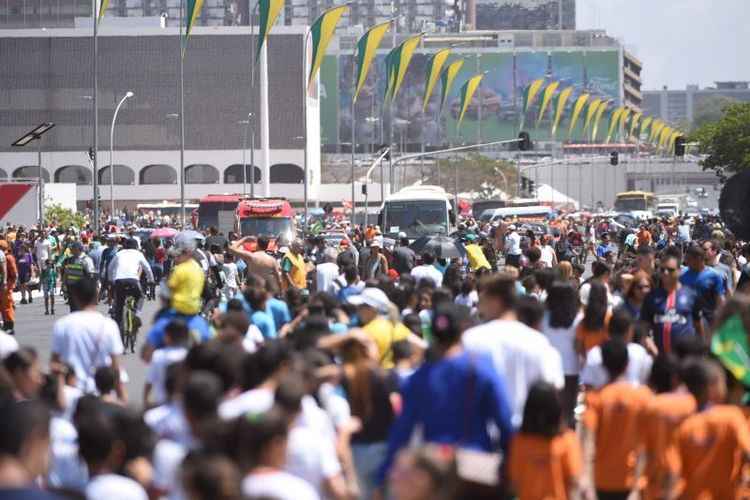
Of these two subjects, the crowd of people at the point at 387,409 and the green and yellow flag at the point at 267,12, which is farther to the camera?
the green and yellow flag at the point at 267,12

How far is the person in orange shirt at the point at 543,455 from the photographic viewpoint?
8.64 metres

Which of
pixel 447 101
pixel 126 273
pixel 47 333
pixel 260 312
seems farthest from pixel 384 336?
pixel 447 101

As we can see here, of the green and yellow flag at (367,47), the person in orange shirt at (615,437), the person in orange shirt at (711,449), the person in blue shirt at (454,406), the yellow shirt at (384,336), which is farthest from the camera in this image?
the green and yellow flag at (367,47)

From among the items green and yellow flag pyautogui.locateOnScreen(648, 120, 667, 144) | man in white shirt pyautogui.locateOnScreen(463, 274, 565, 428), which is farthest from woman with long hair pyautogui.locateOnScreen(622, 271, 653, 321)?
green and yellow flag pyautogui.locateOnScreen(648, 120, 667, 144)

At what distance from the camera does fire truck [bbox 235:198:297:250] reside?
152 feet

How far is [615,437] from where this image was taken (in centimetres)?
981

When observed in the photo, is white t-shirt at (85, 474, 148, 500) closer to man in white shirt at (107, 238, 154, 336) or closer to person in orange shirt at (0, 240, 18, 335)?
man in white shirt at (107, 238, 154, 336)

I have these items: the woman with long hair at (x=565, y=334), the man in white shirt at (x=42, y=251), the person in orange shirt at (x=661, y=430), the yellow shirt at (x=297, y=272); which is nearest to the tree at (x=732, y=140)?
the man in white shirt at (x=42, y=251)

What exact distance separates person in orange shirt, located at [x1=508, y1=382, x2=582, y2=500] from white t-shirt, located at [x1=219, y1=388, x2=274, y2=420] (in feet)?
3.80

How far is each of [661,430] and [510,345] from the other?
872 millimetres

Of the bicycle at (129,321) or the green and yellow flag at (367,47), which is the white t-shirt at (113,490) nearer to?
the bicycle at (129,321)

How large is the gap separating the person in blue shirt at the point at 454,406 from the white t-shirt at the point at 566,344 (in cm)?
436

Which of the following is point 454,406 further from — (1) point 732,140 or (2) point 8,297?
(1) point 732,140

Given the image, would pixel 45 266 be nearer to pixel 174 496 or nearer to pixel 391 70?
pixel 174 496
